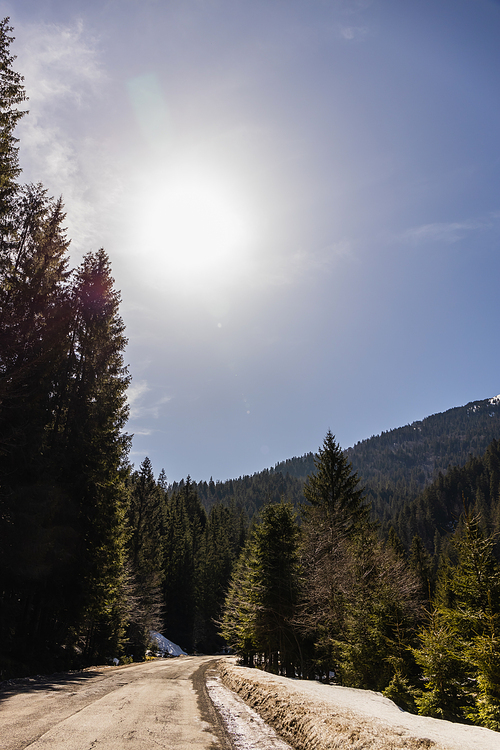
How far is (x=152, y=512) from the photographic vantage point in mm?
43219

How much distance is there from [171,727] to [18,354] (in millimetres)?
13706

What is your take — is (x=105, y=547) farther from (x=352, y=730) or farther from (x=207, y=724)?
(x=352, y=730)

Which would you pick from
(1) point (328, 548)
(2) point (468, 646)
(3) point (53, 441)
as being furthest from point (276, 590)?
(3) point (53, 441)

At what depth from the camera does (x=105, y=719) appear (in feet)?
23.7

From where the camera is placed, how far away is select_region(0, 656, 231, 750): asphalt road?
18.8 ft

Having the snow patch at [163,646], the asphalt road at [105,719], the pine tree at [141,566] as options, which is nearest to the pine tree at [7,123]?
the asphalt road at [105,719]

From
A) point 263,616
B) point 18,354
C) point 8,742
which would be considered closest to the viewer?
point 8,742

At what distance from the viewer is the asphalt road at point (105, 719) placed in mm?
5734

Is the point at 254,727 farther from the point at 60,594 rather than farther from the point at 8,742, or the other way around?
the point at 60,594

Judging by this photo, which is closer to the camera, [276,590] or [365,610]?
[365,610]

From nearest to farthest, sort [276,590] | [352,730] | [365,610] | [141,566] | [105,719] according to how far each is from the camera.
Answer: [352,730] < [105,719] < [365,610] < [276,590] < [141,566]

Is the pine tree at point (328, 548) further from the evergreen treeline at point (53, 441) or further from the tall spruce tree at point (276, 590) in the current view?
the evergreen treeline at point (53, 441)

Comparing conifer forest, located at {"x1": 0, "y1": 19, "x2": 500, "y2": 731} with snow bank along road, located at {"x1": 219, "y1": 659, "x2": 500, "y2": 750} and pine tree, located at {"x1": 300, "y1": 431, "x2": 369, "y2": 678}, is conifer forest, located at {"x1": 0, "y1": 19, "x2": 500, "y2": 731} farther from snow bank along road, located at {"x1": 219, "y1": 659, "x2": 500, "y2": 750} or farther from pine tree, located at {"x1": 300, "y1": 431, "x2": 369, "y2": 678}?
snow bank along road, located at {"x1": 219, "y1": 659, "x2": 500, "y2": 750}

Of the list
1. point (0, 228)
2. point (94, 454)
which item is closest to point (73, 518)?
point (94, 454)
